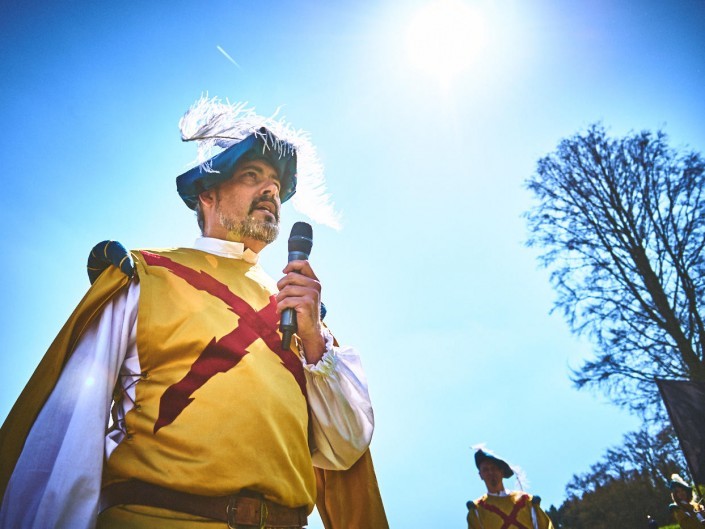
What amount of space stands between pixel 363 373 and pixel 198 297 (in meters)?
0.86

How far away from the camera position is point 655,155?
29.0 feet

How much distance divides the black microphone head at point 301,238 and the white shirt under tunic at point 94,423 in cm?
45

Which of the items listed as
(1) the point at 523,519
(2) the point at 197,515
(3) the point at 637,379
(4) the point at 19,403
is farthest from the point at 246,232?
(3) the point at 637,379

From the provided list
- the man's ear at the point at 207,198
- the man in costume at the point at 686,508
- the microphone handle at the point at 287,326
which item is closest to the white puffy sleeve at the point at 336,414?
the microphone handle at the point at 287,326

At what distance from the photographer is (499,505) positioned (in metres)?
6.77

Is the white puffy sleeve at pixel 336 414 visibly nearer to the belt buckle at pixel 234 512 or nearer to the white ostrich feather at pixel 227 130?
the belt buckle at pixel 234 512

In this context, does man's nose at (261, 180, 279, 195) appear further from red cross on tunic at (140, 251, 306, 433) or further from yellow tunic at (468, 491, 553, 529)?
yellow tunic at (468, 491, 553, 529)

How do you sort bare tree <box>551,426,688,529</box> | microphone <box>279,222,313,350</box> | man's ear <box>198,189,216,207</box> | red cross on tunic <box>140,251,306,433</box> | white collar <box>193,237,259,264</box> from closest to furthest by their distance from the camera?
1. red cross on tunic <box>140,251,306,433</box>
2. microphone <box>279,222,313,350</box>
3. white collar <box>193,237,259,264</box>
4. man's ear <box>198,189,216,207</box>
5. bare tree <box>551,426,688,529</box>

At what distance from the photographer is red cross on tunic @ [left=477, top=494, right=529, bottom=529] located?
644cm

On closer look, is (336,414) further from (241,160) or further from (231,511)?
(241,160)

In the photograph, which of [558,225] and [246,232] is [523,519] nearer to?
[558,225]

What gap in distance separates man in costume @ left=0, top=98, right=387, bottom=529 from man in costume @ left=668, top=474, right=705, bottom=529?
1024cm

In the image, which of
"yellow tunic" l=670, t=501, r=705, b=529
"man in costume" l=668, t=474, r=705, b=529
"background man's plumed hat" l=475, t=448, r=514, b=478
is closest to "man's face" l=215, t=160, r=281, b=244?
"background man's plumed hat" l=475, t=448, r=514, b=478

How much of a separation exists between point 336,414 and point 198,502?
2.13ft
